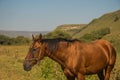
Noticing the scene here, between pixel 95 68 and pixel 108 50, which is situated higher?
pixel 108 50

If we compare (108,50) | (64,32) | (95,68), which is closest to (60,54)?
(95,68)

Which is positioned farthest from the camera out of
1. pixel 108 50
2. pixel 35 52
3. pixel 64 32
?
pixel 64 32

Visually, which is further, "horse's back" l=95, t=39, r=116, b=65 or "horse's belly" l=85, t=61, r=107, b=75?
"horse's back" l=95, t=39, r=116, b=65

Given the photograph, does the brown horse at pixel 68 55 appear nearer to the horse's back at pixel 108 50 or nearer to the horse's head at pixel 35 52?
the horse's head at pixel 35 52

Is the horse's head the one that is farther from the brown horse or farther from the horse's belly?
the horse's belly

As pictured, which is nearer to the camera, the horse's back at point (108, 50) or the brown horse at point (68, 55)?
the brown horse at point (68, 55)

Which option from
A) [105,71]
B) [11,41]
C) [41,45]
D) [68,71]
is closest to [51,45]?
[41,45]

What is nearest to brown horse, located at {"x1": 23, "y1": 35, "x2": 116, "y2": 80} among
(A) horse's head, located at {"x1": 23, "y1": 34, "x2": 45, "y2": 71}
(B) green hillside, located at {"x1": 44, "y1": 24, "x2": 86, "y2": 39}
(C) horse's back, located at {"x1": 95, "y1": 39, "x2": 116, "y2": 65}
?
(A) horse's head, located at {"x1": 23, "y1": 34, "x2": 45, "y2": 71}

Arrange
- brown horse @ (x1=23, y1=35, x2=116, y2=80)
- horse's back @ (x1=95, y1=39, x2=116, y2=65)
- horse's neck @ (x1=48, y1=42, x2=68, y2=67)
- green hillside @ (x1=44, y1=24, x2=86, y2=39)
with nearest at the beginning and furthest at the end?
brown horse @ (x1=23, y1=35, x2=116, y2=80) → horse's neck @ (x1=48, y1=42, x2=68, y2=67) → horse's back @ (x1=95, y1=39, x2=116, y2=65) → green hillside @ (x1=44, y1=24, x2=86, y2=39)

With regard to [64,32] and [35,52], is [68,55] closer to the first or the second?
[35,52]

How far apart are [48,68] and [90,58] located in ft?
9.39

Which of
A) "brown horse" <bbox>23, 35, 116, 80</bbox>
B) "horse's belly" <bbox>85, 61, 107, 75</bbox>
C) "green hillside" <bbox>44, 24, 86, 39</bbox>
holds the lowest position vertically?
"green hillside" <bbox>44, 24, 86, 39</bbox>

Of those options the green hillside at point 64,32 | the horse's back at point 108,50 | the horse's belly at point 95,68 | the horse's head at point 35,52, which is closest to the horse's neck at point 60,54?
the horse's head at point 35,52

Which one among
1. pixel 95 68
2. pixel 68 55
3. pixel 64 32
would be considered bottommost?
pixel 64 32
